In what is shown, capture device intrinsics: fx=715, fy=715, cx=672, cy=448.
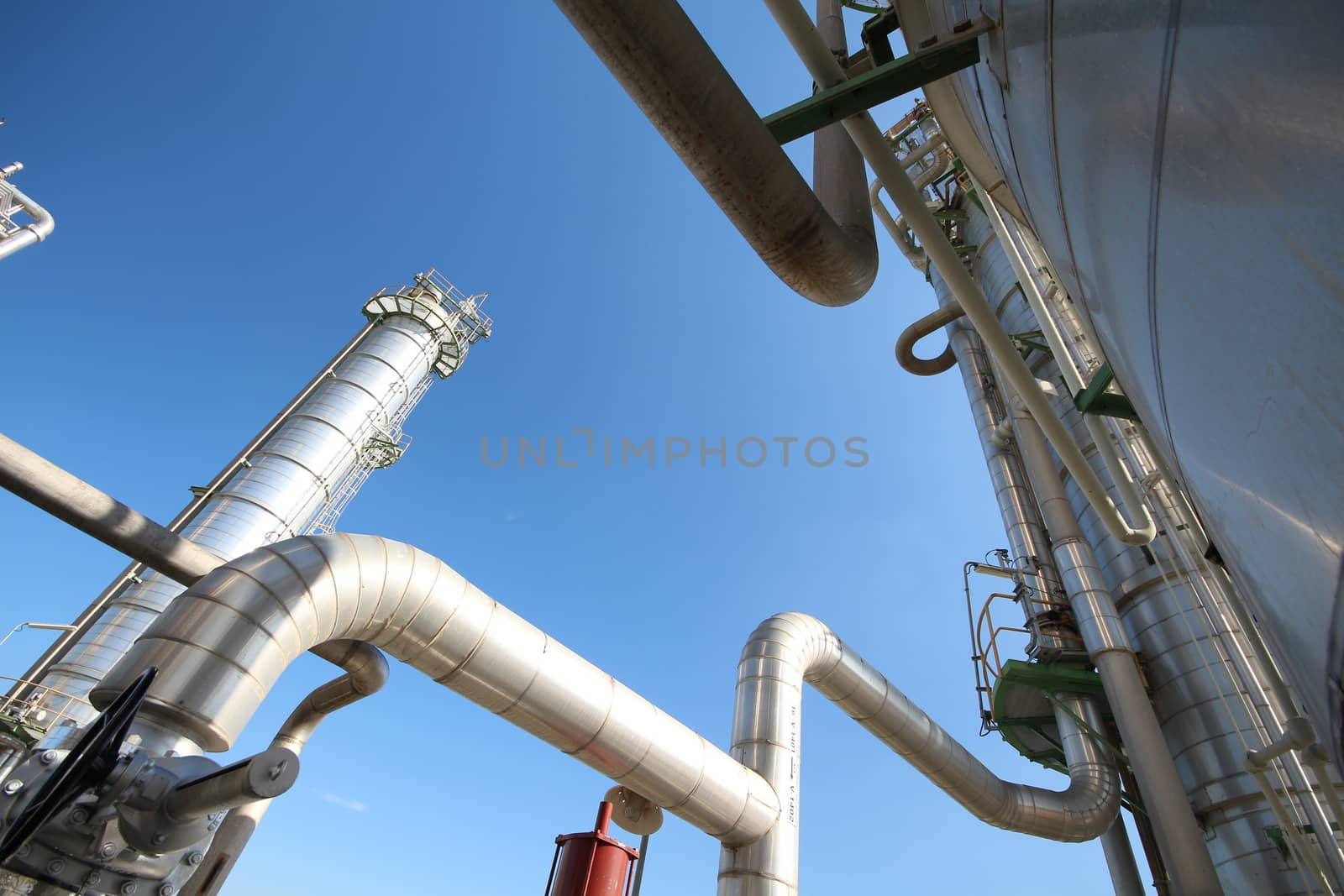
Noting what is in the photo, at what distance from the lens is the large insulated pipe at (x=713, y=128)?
2318 millimetres

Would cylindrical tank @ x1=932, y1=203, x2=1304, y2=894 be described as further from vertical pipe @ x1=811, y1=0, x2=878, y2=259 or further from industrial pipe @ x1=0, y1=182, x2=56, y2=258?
industrial pipe @ x1=0, y1=182, x2=56, y2=258

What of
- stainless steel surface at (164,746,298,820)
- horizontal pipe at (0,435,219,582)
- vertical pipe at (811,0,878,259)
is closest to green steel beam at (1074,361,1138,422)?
vertical pipe at (811,0,878,259)

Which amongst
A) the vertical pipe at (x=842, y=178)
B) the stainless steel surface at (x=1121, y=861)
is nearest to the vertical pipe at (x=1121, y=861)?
the stainless steel surface at (x=1121, y=861)

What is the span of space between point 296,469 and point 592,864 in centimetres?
1266

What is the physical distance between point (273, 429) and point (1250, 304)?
19.1 m

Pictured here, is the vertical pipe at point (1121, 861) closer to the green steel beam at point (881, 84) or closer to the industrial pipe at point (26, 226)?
the green steel beam at point (881, 84)

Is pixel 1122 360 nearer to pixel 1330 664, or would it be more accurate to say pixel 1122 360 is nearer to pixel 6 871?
pixel 1330 664

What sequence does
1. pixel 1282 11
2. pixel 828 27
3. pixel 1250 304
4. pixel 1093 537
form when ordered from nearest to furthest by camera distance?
pixel 1282 11 < pixel 1250 304 < pixel 828 27 < pixel 1093 537

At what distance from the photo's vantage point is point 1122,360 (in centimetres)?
155

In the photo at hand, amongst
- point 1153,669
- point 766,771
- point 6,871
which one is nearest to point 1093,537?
point 1153,669

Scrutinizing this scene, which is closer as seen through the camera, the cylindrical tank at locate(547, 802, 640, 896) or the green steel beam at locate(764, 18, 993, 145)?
the green steel beam at locate(764, 18, 993, 145)

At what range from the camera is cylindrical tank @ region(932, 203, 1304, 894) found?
7.09 metres

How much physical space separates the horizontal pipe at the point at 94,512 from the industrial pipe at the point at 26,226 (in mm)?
22713

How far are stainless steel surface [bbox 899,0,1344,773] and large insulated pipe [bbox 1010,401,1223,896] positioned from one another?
295 inches
